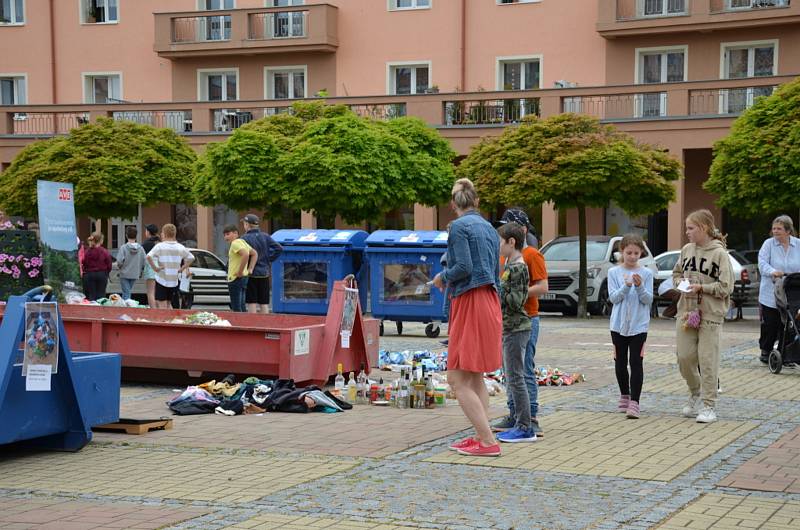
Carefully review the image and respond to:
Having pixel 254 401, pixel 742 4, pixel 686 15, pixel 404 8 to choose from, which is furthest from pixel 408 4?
pixel 254 401

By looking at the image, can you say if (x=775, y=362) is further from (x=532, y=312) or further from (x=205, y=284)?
(x=205, y=284)

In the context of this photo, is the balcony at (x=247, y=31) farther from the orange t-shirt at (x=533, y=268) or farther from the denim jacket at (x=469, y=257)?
the denim jacket at (x=469, y=257)

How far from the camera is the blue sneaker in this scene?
9133 millimetres

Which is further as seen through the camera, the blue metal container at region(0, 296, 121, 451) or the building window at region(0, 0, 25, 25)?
the building window at region(0, 0, 25, 25)

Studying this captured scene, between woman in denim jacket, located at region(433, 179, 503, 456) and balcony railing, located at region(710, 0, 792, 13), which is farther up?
balcony railing, located at region(710, 0, 792, 13)

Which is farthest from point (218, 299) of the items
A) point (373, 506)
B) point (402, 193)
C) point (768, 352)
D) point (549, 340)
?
point (373, 506)

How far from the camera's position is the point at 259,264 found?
17.9 metres

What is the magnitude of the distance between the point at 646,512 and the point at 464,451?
6.65 ft

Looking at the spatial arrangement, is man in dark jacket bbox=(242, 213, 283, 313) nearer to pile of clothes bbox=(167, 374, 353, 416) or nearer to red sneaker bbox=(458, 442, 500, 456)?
pile of clothes bbox=(167, 374, 353, 416)

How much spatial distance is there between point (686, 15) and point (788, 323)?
65.6 feet

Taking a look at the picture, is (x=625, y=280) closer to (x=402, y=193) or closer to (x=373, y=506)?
(x=373, y=506)

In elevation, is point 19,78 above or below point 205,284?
above

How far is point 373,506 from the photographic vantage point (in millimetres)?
6832

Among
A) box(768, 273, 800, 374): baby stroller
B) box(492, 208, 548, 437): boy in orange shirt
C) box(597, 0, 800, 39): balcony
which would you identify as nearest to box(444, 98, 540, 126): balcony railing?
box(597, 0, 800, 39): balcony
